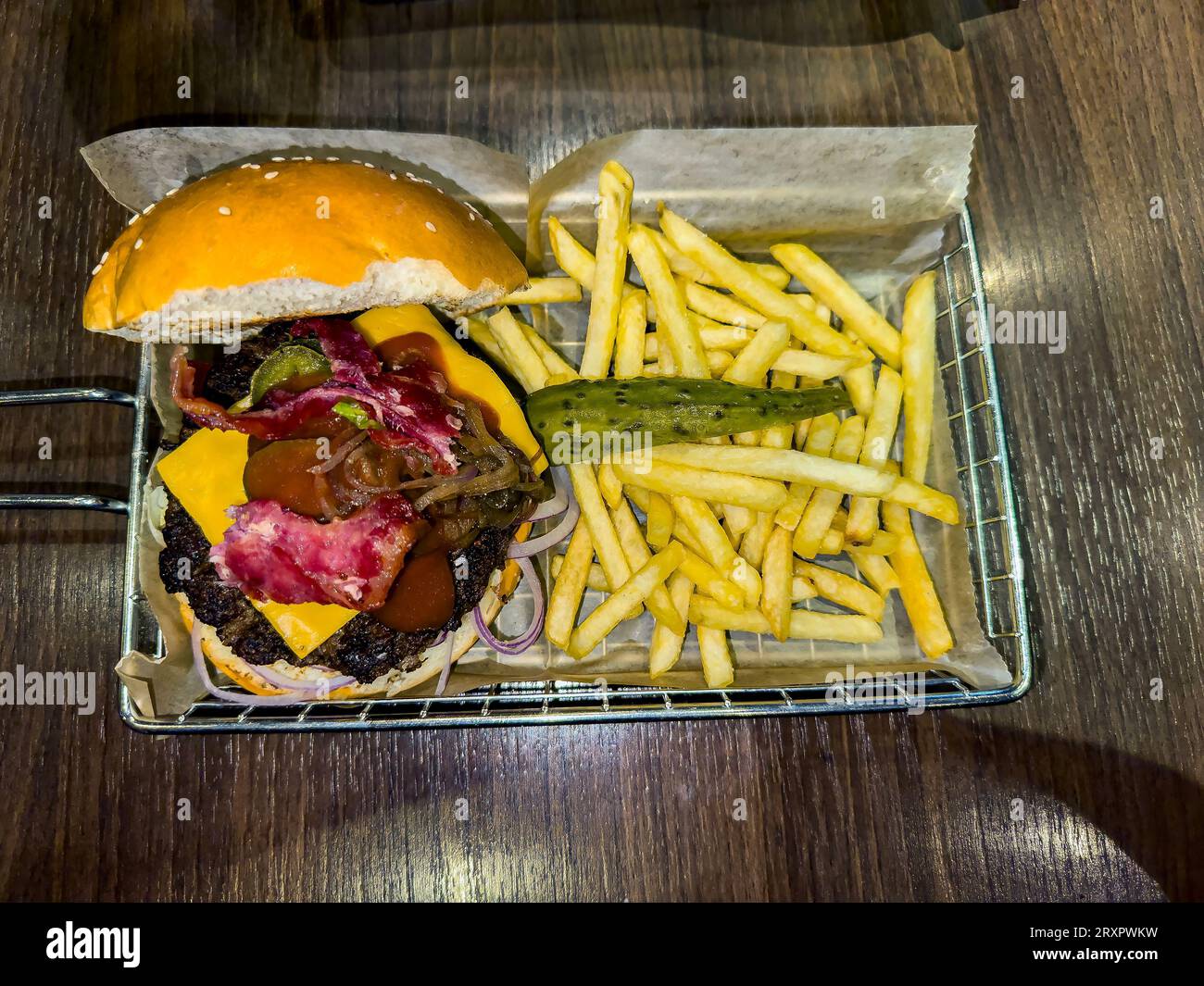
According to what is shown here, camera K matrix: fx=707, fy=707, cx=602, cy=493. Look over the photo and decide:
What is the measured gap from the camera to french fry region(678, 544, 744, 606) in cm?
212

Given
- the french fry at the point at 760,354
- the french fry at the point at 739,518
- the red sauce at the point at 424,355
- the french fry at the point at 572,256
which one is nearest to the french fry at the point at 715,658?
the french fry at the point at 739,518

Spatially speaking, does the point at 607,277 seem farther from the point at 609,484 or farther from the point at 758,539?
the point at 758,539

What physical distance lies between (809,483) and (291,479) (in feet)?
4.71

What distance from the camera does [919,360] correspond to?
7.40 feet

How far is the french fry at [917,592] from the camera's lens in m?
2.21

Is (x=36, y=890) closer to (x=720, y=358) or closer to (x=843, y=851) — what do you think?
(x=843, y=851)

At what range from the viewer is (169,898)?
90.5 inches

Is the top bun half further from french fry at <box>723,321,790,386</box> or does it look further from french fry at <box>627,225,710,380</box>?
french fry at <box>723,321,790,386</box>

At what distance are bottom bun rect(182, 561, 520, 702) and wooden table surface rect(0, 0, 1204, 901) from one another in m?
0.34

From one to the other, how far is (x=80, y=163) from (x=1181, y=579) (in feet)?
14.1

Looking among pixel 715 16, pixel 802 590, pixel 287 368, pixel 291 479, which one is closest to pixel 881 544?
pixel 802 590

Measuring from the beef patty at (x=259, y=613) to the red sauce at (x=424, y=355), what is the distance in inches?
14.5

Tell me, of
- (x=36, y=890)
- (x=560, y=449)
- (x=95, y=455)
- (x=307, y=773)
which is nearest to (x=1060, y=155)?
(x=560, y=449)

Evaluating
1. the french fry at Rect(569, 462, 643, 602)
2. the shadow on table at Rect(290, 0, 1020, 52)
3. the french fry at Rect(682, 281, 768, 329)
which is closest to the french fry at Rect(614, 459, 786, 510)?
the french fry at Rect(569, 462, 643, 602)
